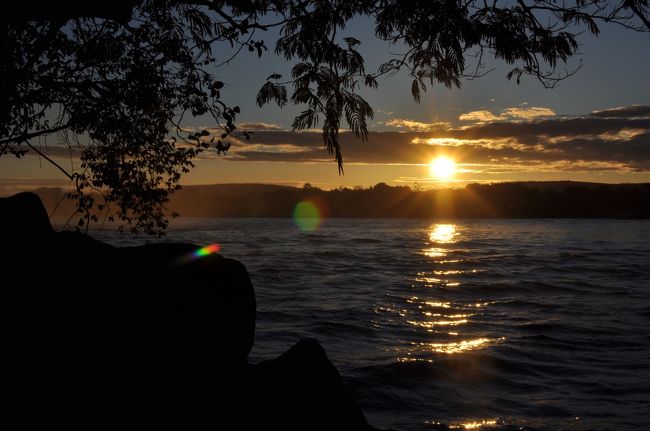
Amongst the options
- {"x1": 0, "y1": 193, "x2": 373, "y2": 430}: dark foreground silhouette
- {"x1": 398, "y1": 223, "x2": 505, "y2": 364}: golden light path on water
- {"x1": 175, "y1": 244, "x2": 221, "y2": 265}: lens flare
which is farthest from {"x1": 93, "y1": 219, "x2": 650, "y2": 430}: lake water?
{"x1": 175, "y1": 244, "x2": 221, "y2": 265}: lens flare

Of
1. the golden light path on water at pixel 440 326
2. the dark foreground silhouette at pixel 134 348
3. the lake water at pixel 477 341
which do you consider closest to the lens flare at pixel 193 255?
the dark foreground silhouette at pixel 134 348

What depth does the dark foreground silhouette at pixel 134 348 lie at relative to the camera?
5.40m

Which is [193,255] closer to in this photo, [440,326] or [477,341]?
[477,341]

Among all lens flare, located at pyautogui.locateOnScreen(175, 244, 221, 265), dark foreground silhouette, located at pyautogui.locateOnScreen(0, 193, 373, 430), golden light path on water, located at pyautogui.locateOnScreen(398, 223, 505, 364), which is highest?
lens flare, located at pyautogui.locateOnScreen(175, 244, 221, 265)

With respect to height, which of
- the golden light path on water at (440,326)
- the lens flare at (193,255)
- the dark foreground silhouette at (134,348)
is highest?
the lens flare at (193,255)

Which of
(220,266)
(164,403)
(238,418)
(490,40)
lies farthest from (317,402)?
(490,40)

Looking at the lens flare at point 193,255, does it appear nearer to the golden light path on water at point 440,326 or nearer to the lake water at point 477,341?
the lake water at point 477,341

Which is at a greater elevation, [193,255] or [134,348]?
[193,255]

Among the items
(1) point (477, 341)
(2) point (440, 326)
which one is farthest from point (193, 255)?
(2) point (440, 326)

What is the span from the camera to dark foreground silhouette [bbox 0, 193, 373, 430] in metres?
5.40

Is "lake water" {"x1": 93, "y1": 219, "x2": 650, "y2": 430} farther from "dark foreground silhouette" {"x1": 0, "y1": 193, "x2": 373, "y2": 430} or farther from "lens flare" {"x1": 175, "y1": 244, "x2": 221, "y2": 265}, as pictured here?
"lens flare" {"x1": 175, "y1": 244, "x2": 221, "y2": 265}

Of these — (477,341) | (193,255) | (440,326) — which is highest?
(193,255)

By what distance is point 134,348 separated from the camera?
5.83m

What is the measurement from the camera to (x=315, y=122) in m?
7.07
